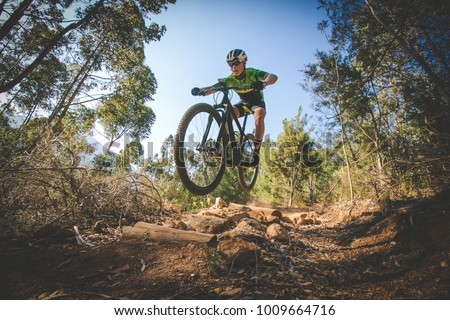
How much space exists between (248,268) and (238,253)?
6.0 inches

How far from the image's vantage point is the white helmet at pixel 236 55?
3986mm

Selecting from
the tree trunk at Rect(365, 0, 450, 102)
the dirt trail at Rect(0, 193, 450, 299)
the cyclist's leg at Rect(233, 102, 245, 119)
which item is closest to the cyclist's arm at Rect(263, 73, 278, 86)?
the cyclist's leg at Rect(233, 102, 245, 119)

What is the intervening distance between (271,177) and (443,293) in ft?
63.0

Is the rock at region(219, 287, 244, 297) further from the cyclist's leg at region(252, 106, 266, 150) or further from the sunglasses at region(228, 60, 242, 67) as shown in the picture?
the sunglasses at region(228, 60, 242, 67)

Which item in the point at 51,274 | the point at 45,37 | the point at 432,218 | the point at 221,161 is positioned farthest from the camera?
the point at 45,37

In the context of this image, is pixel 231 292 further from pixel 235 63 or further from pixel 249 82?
pixel 235 63

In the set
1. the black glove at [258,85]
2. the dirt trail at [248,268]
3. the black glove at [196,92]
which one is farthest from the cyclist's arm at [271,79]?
the dirt trail at [248,268]

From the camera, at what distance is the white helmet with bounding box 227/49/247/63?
13.1ft

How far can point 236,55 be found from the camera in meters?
3.99

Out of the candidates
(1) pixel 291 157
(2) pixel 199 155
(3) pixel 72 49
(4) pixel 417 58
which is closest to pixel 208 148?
(2) pixel 199 155

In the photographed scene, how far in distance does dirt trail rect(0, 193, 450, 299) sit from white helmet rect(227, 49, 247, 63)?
3.10 m

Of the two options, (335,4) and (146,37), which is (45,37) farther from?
(335,4)

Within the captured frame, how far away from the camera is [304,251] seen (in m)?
2.44
